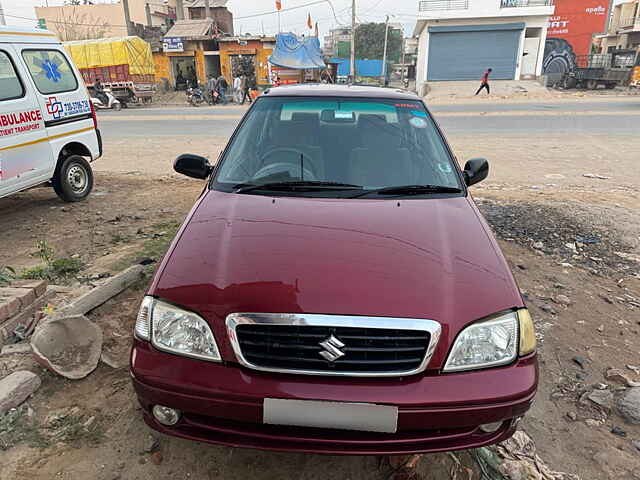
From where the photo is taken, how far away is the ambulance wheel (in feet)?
19.4

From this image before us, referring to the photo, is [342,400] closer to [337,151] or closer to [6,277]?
[337,151]

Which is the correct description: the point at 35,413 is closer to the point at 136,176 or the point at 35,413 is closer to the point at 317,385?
the point at 317,385

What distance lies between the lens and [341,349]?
1.72 metres

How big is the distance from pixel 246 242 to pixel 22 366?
66.6 inches

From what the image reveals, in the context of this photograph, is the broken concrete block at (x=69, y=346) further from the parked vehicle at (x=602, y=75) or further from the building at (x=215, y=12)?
the building at (x=215, y=12)

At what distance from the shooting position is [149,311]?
191 centimetres

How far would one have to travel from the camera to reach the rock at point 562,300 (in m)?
3.64

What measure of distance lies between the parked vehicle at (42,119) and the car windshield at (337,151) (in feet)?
10.9

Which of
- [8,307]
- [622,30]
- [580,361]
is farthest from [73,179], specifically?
[622,30]

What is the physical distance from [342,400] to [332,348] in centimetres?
19

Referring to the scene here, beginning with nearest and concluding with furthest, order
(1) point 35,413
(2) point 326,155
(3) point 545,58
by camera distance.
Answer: (1) point 35,413 → (2) point 326,155 → (3) point 545,58

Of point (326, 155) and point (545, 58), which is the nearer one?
point (326, 155)

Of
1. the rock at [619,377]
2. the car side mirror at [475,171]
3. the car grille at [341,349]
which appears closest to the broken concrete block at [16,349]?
the car grille at [341,349]

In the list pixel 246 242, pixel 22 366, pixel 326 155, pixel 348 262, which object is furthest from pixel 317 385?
pixel 22 366
